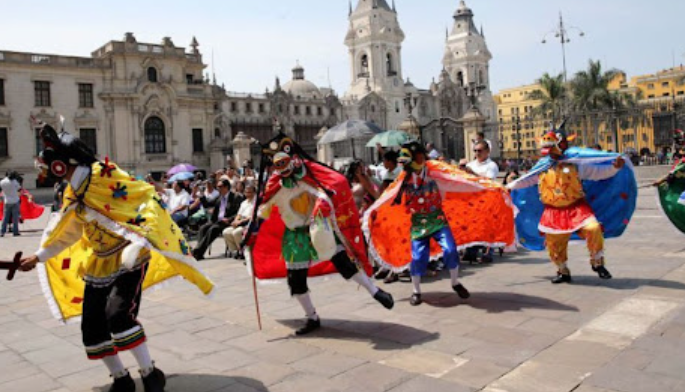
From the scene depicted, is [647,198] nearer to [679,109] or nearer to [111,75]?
[679,109]

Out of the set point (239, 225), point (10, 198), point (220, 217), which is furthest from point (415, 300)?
point (10, 198)

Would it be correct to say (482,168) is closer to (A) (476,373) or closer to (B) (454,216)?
(B) (454,216)

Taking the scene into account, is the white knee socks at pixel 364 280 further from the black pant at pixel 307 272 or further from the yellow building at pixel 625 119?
the yellow building at pixel 625 119

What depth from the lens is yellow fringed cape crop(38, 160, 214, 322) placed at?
395 centimetres

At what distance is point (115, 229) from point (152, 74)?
39679mm

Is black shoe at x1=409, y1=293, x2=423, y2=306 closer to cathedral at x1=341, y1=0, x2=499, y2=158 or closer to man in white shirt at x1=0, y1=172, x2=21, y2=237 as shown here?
man in white shirt at x1=0, y1=172, x2=21, y2=237

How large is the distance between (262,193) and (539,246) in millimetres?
3708

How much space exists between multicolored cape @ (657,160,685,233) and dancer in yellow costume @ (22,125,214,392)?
605 cm

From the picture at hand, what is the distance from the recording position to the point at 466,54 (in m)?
89.3

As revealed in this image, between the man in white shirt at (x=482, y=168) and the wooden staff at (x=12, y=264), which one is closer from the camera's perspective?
the wooden staff at (x=12, y=264)

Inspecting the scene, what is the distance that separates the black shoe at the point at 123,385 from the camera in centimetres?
390

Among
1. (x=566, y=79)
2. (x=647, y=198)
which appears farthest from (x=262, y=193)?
(x=566, y=79)

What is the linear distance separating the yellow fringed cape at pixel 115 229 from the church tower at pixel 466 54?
86.2 metres

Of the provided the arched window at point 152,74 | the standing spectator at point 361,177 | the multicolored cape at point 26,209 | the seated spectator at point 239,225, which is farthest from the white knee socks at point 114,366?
the arched window at point 152,74
